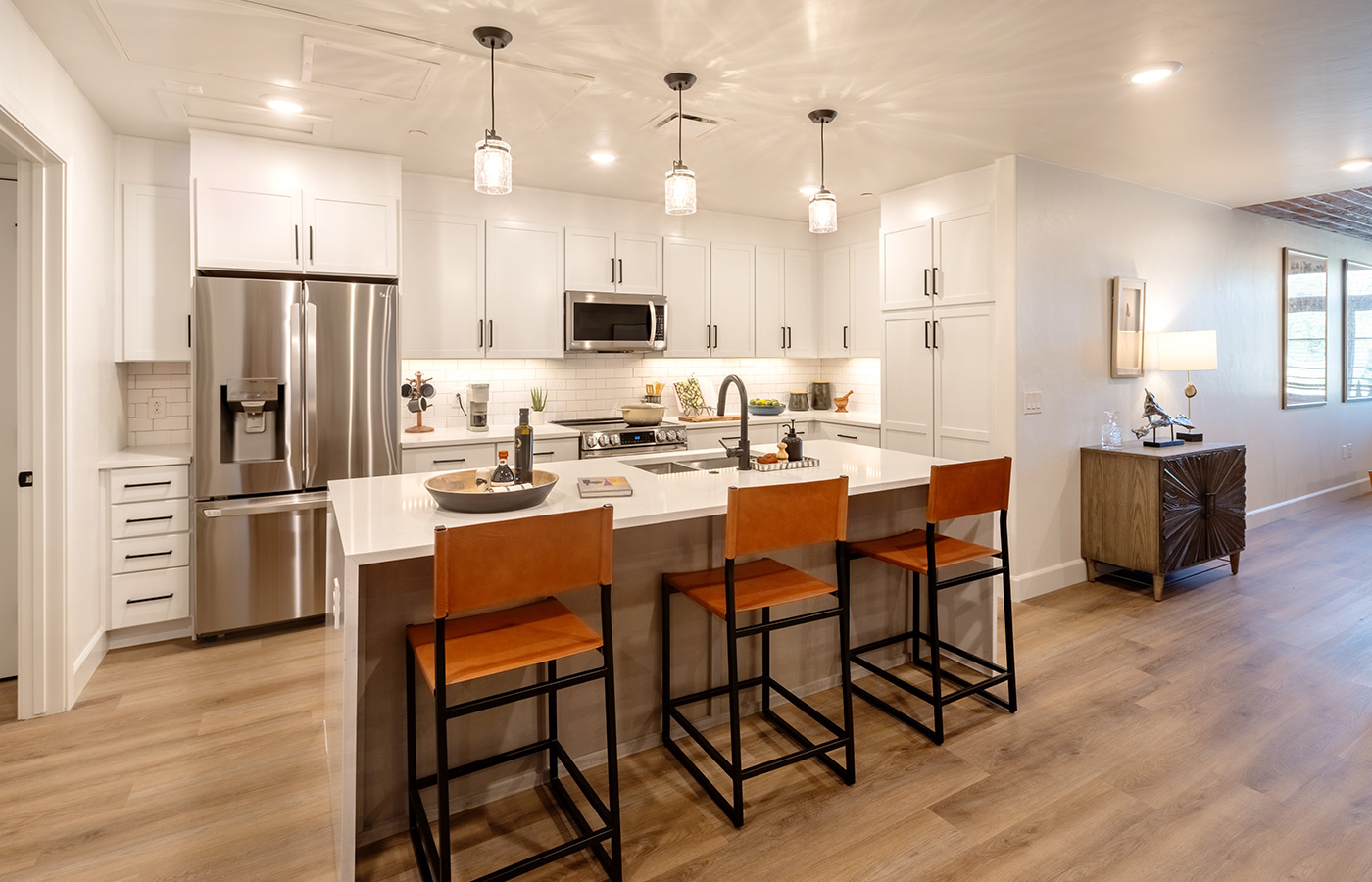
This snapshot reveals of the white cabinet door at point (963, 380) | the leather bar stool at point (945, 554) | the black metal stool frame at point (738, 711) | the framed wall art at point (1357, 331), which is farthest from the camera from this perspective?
the framed wall art at point (1357, 331)

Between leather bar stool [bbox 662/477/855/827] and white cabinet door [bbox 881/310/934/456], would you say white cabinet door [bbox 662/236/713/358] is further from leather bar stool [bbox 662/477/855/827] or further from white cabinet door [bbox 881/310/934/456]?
leather bar stool [bbox 662/477/855/827]

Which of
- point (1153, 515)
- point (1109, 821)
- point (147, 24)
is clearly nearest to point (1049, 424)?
point (1153, 515)

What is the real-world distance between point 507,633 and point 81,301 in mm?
2714

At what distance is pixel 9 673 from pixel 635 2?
385 cm

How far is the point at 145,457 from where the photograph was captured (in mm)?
3600

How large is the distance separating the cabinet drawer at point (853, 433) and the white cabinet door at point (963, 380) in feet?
2.08

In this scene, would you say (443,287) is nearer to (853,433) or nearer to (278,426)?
(278,426)

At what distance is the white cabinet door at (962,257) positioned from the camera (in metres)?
4.23

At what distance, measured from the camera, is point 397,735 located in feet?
7.06

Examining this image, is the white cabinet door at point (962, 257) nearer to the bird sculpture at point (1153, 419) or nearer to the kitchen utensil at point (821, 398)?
the bird sculpture at point (1153, 419)

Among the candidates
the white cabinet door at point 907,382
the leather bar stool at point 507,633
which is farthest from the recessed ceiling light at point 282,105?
the white cabinet door at point 907,382

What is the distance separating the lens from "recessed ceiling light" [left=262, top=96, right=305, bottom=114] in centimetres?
318

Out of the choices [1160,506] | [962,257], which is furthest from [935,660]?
[962,257]

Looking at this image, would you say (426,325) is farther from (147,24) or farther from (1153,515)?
(1153,515)
